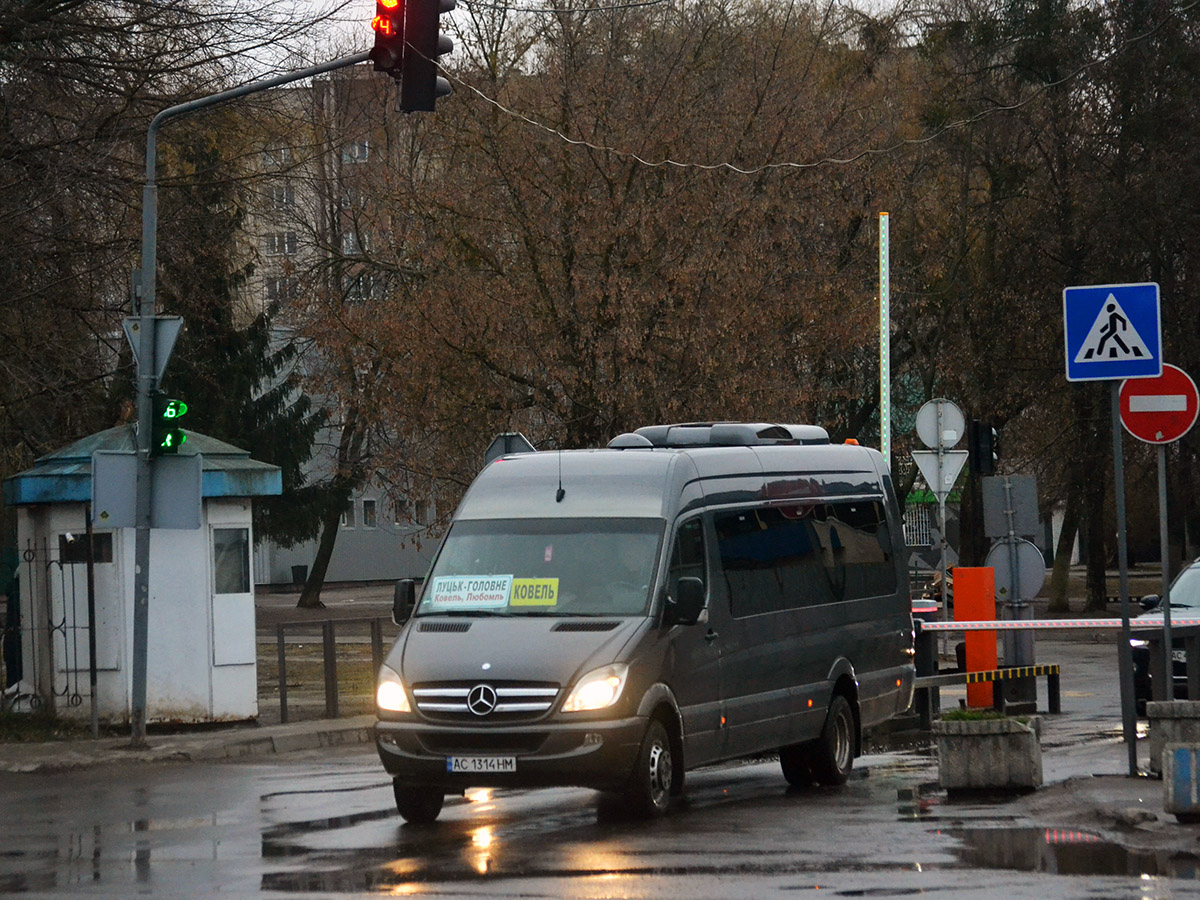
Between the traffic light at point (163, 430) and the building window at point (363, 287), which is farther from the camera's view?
the building window at point (363, 287)

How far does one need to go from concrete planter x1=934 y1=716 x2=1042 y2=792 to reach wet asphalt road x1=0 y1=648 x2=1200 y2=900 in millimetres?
237

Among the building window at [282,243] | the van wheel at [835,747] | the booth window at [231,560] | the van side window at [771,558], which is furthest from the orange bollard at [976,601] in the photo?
the building window at [282,243]

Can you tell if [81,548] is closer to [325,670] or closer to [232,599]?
[232,599]

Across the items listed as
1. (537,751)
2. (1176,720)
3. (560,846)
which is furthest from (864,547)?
(560,846)

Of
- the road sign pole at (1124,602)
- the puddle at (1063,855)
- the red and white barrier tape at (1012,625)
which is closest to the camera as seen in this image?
the puddle at (1063,855)

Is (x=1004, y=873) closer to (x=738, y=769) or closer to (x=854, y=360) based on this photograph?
(x=738, y=769)

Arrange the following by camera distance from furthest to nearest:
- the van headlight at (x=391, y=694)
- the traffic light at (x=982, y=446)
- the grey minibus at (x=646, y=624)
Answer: the traffic light at (x=982, y=446), the van headlight at (x=391, y=694), the grey minibus at (x=646, y=624)

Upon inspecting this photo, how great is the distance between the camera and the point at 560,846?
1085 centimetres

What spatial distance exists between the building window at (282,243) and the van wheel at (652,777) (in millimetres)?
35395

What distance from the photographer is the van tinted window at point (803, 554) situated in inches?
536

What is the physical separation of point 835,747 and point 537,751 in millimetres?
3439

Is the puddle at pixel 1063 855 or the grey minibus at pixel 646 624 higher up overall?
the grey minibus at pixel 646 624

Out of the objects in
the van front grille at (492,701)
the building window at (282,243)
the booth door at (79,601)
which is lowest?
the van front grille at (492,701)

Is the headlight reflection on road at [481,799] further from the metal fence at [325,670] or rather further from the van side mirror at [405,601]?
the metal fence at [325,670]
